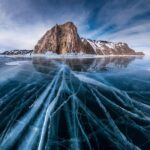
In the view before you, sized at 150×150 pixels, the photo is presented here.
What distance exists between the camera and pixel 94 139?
3.53m

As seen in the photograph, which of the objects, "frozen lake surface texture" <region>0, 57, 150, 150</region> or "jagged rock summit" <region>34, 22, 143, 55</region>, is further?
"jagged rock summit" <region>34, 22, 143, 55</region>

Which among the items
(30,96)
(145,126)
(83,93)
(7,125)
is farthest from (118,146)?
(30,96)

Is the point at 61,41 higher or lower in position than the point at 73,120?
lower

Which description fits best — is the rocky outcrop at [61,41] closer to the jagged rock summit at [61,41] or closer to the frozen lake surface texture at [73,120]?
the jagged rock summit at [61,41]

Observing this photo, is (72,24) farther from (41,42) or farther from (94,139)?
(94,139)

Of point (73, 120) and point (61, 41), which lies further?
point (61, 41)

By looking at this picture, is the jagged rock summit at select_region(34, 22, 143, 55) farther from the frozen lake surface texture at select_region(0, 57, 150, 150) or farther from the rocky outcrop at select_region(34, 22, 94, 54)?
the frozen lake surface texture at select_region(0, 57, 150, 150)

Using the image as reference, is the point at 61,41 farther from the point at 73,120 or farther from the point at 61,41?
the point at 73,120

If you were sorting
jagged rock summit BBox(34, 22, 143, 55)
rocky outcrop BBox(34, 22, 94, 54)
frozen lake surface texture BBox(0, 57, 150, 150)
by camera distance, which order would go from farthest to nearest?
rocky outcrop BBox(34, 22, 94, 54), jagged rock summit BBox(34, 22, 143, 55), frozen lake surface texture BBox(0, 57, 150, 150)

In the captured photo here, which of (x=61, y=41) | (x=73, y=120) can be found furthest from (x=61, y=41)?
(x=73, y=120)

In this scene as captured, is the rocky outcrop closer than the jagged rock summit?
No

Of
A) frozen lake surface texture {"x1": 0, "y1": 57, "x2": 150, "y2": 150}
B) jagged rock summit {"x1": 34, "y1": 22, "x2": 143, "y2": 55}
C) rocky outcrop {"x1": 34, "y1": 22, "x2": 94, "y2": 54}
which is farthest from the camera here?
rocky outcrop {"x1": 34, "y1": 22, "x2": 94, "y2": 54}

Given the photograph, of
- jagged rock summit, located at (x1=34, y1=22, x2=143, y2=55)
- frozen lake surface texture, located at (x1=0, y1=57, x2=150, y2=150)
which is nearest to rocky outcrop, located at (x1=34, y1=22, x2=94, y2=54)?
jagged rock summit, located at (x1=34, y1=22, x2=143, y2=55)

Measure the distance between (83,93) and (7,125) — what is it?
3443mm
